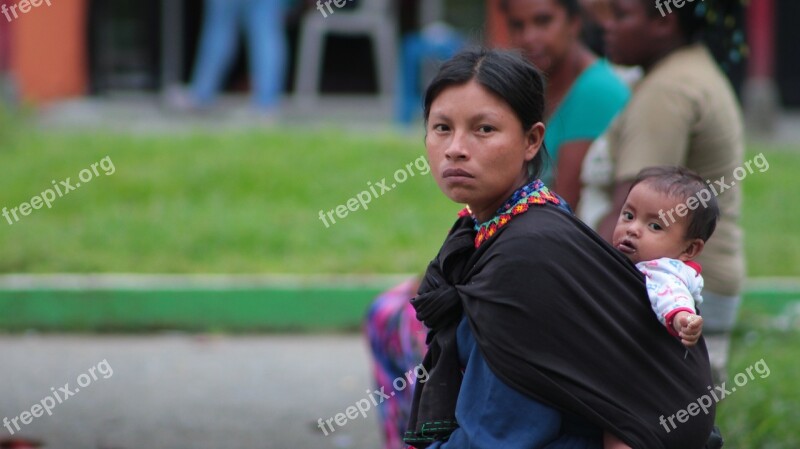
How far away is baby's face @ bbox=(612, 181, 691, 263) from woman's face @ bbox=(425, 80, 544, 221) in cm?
25

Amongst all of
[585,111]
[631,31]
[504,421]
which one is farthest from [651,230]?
[585,111]

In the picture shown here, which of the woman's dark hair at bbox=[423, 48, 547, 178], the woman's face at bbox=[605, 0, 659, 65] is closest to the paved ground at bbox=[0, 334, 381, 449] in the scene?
the woman's face at bbox=[605, 0, 659, 65]

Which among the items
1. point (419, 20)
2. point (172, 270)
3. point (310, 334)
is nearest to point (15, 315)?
point (172, 270)

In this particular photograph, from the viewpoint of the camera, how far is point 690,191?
2355 mm

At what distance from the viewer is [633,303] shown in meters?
2.20

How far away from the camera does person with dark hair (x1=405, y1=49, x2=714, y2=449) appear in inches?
83.8

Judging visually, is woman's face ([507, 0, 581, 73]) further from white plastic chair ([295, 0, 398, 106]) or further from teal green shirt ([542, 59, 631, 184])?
white plastic chair ([295, 0, 398, 106])

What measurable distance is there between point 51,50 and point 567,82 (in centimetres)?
939

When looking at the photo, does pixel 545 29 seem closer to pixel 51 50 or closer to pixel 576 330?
pixel 576 330

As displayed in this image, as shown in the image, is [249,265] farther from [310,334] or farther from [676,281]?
→ [676,281]

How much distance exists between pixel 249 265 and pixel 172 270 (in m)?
0.47

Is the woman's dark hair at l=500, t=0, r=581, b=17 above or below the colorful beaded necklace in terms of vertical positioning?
above

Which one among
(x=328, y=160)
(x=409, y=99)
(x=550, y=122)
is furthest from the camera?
(x=409, y=99)

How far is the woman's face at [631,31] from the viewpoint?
11.4 feet
